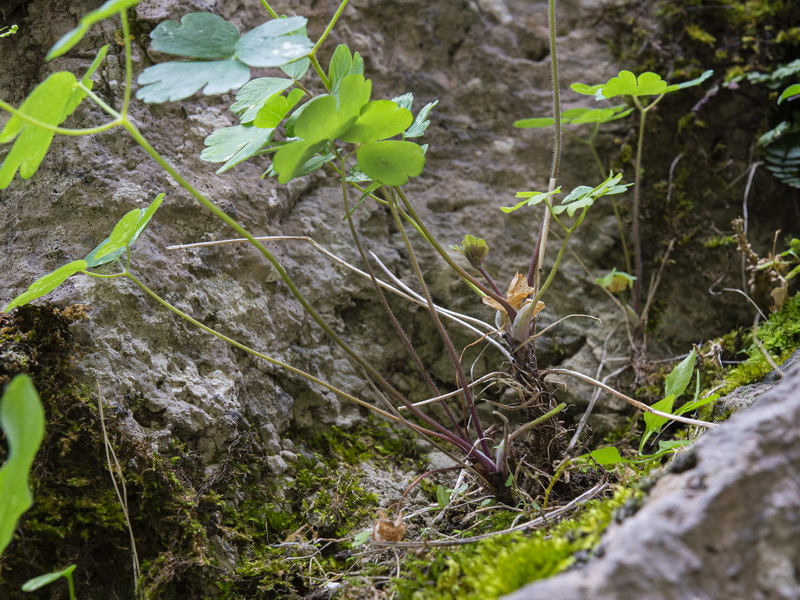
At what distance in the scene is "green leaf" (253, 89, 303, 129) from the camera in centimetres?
120

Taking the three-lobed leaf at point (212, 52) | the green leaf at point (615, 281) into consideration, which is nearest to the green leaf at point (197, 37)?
the three-lobed leaf at point (212, 52)

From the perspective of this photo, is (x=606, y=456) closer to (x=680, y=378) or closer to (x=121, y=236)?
(x=680, y=378)

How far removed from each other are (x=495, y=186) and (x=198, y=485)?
138 centimetres

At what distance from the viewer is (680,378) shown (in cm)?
134

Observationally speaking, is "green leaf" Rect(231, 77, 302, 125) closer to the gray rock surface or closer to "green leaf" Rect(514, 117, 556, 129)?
"green leaf" Rect(514, 117, 556, 129)

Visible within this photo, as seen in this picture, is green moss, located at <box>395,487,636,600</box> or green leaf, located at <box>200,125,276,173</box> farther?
green leaf, located at <box>200,125,276,173</box>

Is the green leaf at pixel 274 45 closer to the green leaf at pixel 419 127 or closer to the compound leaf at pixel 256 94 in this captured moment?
the compound leaf at pixel 256 94

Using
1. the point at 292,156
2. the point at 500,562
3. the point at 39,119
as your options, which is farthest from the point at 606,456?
the point at 39,119

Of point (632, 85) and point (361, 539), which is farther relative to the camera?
point (632, 85)

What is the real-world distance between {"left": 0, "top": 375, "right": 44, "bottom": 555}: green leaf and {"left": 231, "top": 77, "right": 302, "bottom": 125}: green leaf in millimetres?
701

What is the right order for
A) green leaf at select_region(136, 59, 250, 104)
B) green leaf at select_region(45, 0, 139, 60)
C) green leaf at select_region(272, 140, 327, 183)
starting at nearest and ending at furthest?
green leaf at select_region(45, 0, 139, 60) < green leaf at select_region(136, 59, 250, 104) < green leaf at select_region(272, 140, 327, 183)

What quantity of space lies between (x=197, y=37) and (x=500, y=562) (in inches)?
38.9

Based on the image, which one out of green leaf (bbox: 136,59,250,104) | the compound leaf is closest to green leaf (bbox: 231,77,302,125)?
the compound leaf

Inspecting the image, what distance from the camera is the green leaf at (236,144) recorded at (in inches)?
45.1
